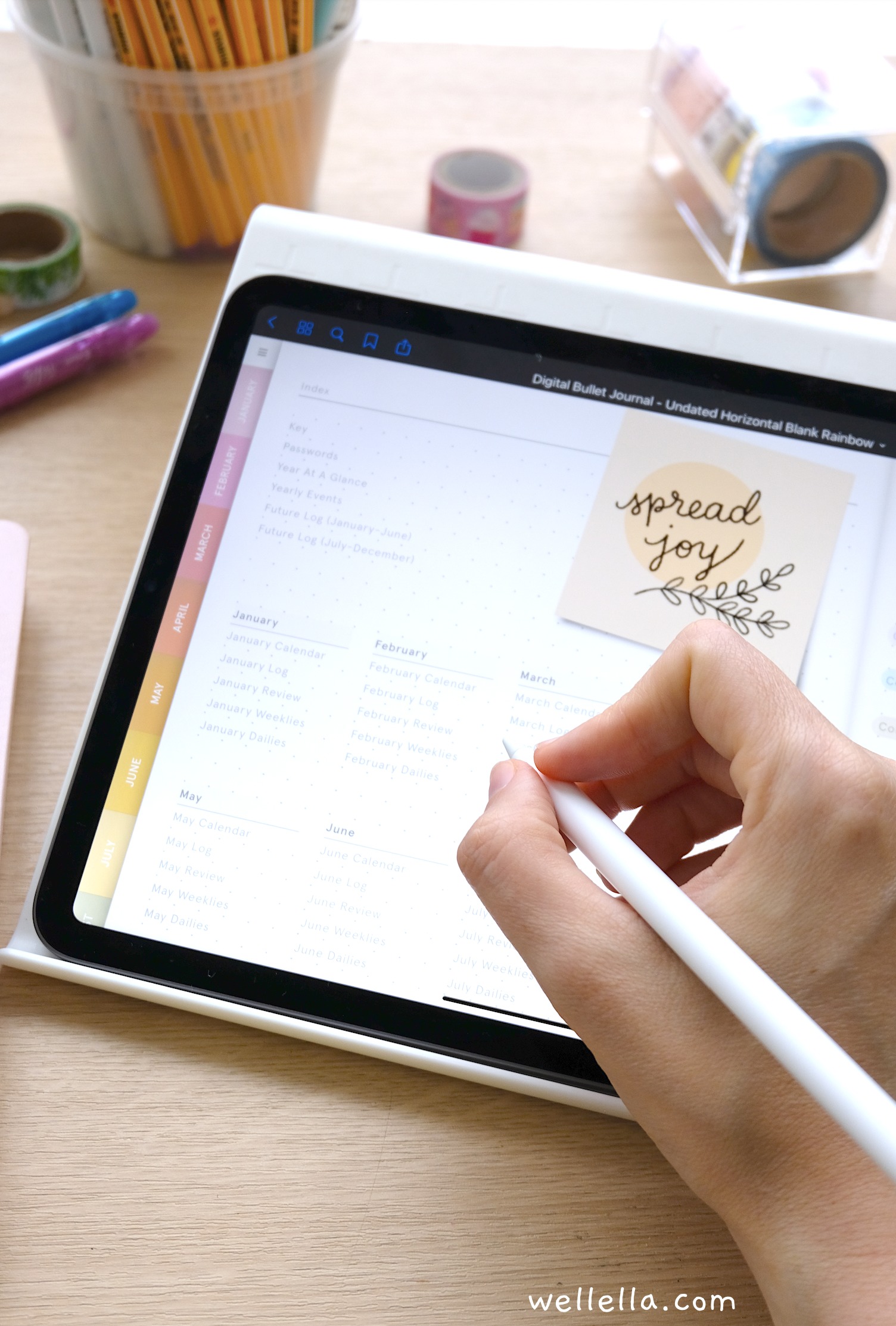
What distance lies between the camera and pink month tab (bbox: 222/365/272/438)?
0.54m

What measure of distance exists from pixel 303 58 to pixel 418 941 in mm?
548

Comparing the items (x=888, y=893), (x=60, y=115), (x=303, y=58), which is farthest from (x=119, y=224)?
(x=888, y=893)

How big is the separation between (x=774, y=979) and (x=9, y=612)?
1.41ft

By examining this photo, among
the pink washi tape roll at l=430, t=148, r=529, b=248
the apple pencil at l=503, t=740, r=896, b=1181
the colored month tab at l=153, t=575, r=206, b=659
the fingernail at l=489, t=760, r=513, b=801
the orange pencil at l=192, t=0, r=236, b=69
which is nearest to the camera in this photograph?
the apple pencil at l=503, t=740, r=896, b=1181

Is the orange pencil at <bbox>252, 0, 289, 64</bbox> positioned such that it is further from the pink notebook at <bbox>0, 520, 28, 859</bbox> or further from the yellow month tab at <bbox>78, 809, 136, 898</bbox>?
the yellow month tab at <bbox>78, 809, 136, 898</bbox>

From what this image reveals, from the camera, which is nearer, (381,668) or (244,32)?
(381,668)

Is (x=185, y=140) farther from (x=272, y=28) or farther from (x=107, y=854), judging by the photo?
(x=107, y=854)

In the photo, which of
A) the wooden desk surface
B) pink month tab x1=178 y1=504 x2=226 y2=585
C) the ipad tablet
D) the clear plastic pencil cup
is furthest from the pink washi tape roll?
the wooden desk surface

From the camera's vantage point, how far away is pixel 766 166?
69 cm

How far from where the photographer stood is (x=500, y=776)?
Result: 1.37 ft

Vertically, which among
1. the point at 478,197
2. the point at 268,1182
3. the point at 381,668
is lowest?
the point at 268,1182

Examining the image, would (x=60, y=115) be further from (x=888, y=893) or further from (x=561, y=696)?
(x=888, y=893)

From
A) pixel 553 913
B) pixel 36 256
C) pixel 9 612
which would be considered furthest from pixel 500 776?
pixel 36 256

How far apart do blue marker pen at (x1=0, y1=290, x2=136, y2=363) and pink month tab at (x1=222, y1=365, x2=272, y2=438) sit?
20 centimetres
